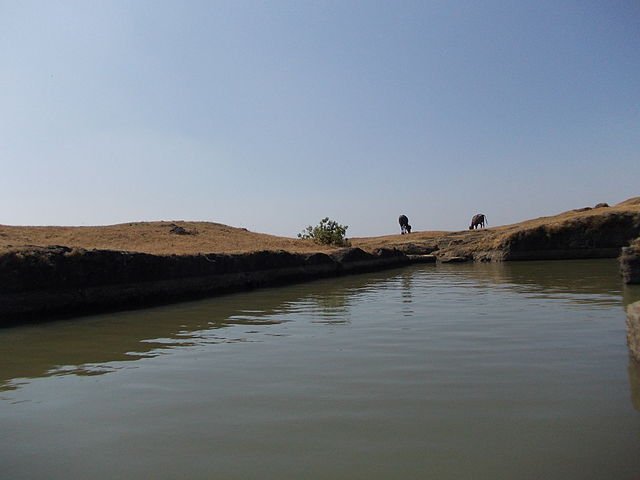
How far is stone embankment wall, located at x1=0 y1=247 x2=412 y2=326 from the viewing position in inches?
526

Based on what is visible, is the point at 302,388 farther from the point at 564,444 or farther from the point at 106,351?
the point at 106,351

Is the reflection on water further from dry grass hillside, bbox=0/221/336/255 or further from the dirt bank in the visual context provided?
dry grass hillside, bbox=0/221/336/255

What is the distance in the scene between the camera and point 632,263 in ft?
50.2

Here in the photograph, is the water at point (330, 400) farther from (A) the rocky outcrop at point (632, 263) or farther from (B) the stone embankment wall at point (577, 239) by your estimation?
(B) the stone embankment wall at point (577, 239)

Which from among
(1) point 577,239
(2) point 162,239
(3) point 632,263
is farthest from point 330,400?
(1) point 577,239

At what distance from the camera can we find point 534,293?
15.6m

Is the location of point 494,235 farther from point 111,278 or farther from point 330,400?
point 330,400

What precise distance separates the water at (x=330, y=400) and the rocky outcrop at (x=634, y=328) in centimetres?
21

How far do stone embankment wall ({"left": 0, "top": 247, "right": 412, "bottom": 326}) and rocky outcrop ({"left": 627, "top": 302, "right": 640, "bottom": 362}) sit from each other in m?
12.4

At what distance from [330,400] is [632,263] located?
43.2 feet

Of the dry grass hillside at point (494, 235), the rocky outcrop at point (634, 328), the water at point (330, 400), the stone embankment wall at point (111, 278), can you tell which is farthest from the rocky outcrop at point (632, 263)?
the dry grass hillside at point (494, 235)

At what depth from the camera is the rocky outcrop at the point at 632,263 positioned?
1516cm

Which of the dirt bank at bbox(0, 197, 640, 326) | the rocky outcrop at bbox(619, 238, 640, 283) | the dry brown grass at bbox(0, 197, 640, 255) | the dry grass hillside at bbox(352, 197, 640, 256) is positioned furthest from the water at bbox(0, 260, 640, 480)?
the dry grass hillside at bbox(352, 197, 640, 256)

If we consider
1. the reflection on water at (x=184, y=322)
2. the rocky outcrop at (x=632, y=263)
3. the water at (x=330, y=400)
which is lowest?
the water at (x=330, y=400)
